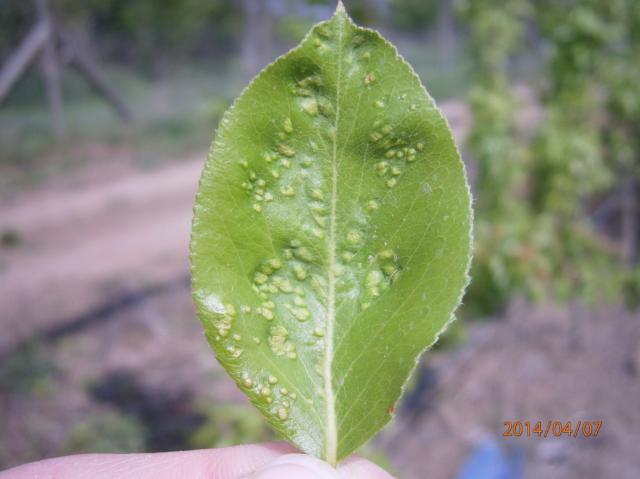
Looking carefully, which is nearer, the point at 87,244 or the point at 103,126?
the point at 87,244

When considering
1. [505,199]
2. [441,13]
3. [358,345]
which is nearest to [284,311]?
[358,345]

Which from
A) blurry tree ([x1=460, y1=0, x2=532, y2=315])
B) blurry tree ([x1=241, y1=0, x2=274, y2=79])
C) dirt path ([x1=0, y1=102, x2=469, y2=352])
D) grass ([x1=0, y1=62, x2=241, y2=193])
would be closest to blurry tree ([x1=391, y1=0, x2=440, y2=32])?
blurry tree ([x1=241, y1=0, x2=274, y2=79])

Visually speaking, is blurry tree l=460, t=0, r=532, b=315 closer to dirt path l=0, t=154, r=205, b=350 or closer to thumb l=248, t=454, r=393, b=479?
thumb l=248, t=454, r=393, b=479

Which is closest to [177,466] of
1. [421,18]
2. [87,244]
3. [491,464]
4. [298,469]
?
[298,469]

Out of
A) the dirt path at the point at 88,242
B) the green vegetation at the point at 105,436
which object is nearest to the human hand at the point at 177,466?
the green vegetation at the point at 105,436

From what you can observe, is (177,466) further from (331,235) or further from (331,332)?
(331,235)

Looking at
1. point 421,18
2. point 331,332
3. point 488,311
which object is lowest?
point 488,311
